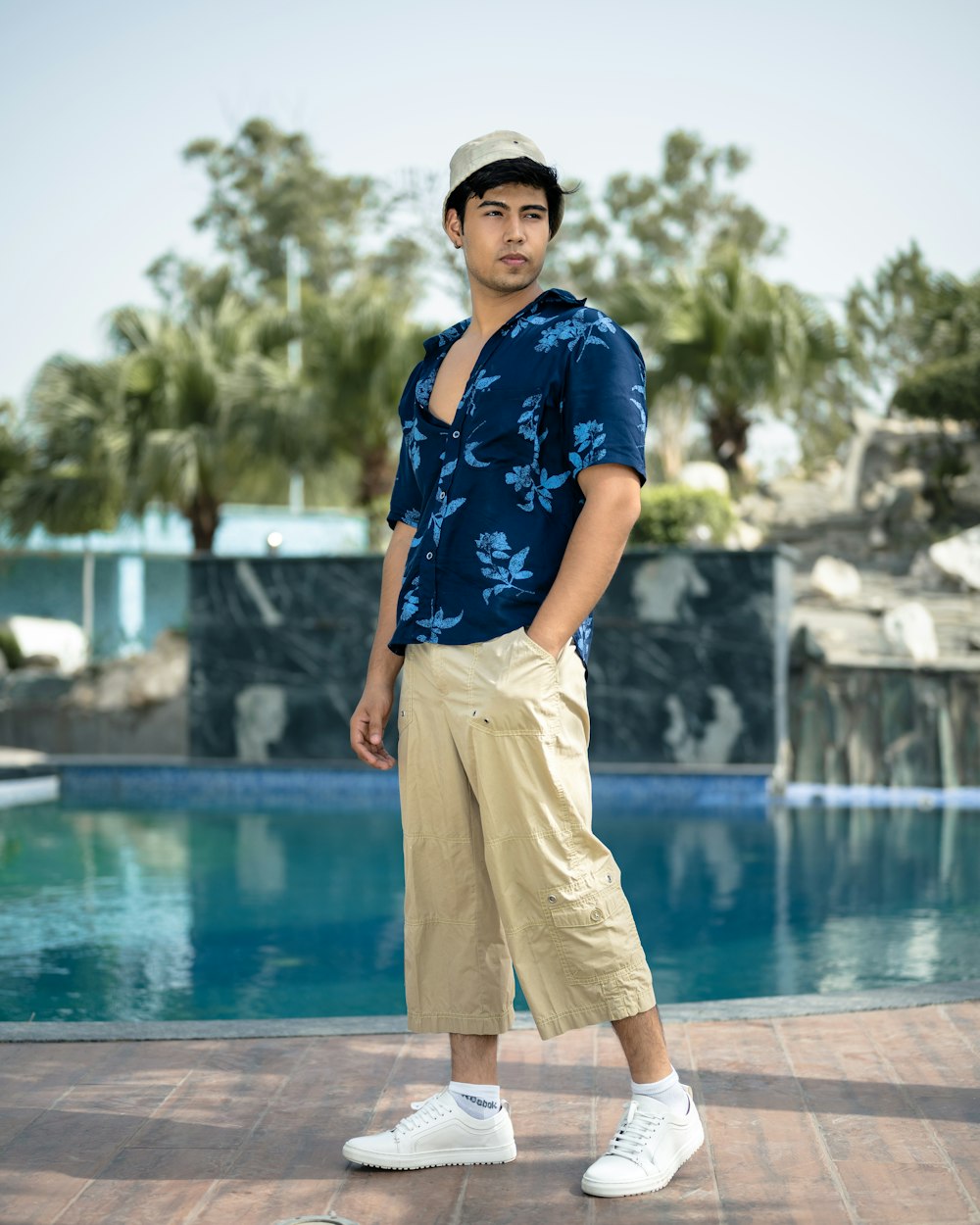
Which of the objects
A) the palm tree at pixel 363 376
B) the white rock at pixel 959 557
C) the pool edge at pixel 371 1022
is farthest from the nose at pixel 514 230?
the white rock at pixel 959 557

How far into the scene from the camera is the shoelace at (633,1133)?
236 centimetres

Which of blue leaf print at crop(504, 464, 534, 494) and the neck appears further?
the neck

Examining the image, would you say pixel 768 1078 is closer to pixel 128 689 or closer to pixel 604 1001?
pixel 604 1001

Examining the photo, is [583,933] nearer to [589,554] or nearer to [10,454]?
[589,554]

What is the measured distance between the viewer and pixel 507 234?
2469 mm

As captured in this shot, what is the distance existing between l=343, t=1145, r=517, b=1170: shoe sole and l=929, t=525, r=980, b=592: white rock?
11617 millimetres

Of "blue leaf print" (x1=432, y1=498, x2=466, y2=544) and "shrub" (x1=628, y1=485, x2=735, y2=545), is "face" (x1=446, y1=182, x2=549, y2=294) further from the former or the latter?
"shrub" (x1=628, y1=485, x2=735, y2=545)

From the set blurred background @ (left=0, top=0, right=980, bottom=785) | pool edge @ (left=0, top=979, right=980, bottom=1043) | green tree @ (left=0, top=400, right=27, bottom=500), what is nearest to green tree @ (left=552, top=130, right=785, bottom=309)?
blurred background @ (left=0, top=0, right=980, bottom=785)

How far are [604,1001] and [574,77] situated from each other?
2238 centimetres

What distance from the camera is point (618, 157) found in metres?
31.3

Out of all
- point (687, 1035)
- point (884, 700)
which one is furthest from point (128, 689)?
point (687, 1035)

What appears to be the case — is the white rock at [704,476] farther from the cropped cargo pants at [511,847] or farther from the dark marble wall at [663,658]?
the cropped cargo pants at [511,847]

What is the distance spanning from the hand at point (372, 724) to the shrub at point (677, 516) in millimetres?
8287

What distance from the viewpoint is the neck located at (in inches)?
99.3
